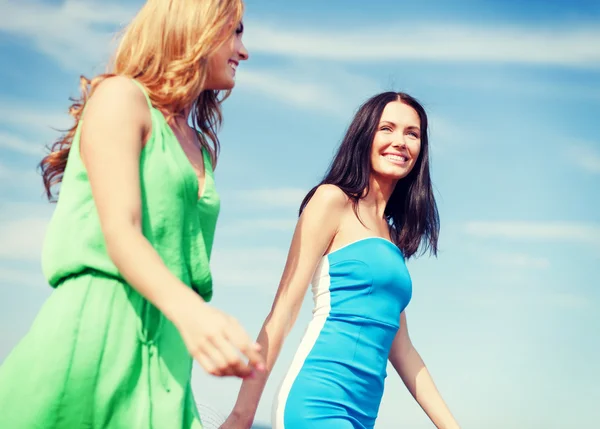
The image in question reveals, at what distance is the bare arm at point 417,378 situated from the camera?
4910 mm

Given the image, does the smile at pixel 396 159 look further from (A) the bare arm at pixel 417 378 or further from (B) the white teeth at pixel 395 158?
(A) the bare arm at pixel 417 378

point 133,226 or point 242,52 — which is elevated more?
point 242,52

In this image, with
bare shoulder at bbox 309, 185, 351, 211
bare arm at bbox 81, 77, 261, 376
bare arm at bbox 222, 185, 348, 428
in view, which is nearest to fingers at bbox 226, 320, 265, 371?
bare arm at bbox 81, 77, 261, 376

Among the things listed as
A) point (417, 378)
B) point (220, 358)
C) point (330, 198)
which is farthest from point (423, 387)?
point (220, 358)

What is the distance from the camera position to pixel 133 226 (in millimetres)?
2094

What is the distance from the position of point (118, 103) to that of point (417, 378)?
3180 millimetres

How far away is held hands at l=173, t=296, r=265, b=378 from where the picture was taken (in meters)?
1.84

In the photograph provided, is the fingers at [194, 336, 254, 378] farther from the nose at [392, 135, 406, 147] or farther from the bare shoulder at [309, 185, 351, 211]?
the nose at [392, 135, 406, 147]

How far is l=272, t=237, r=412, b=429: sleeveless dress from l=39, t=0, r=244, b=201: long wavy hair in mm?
2013

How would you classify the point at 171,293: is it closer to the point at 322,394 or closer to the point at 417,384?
the point at 322,394

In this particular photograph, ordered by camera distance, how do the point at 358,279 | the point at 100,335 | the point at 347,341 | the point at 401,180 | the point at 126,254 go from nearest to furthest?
the point at 126,254, the point at 100,335, the point at 347,341, the point at 358,279, the point at 401,180

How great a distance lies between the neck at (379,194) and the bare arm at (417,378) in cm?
63

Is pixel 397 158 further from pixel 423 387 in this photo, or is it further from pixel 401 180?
pixel 423 387

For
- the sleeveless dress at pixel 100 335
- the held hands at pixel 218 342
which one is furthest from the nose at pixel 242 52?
the held hands at pixel 218 342
